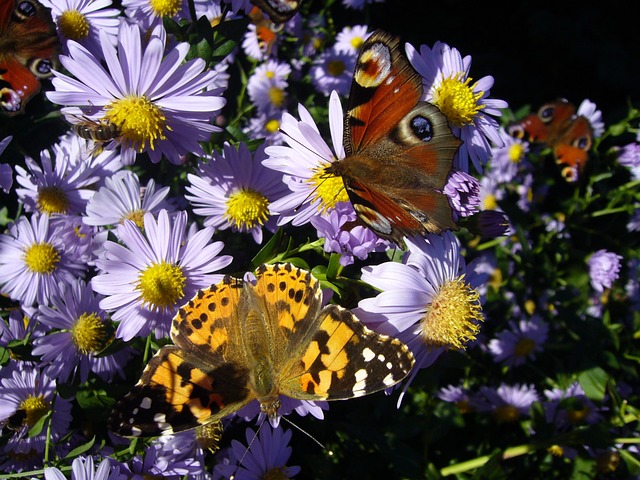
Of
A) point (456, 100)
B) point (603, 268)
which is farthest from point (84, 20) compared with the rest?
point (603, 268)

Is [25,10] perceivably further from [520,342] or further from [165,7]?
[520,342]

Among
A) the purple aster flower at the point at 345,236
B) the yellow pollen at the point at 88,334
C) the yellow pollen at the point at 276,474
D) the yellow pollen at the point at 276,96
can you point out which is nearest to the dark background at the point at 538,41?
the yellow pollen at the point at 276,96

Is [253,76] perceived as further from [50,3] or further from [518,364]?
[518,364]

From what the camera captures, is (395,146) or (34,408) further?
(34,408)

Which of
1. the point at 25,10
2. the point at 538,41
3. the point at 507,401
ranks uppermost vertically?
the point at 538,41

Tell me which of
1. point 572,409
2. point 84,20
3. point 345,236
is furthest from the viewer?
point 572,409

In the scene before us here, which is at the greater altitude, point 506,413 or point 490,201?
point 490,201

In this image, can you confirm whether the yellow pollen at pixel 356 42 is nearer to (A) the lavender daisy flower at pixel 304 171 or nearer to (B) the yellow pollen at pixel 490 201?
(B) the yellow pollen at pixel 490 201

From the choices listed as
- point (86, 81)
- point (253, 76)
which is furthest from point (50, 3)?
point (253, 76)
